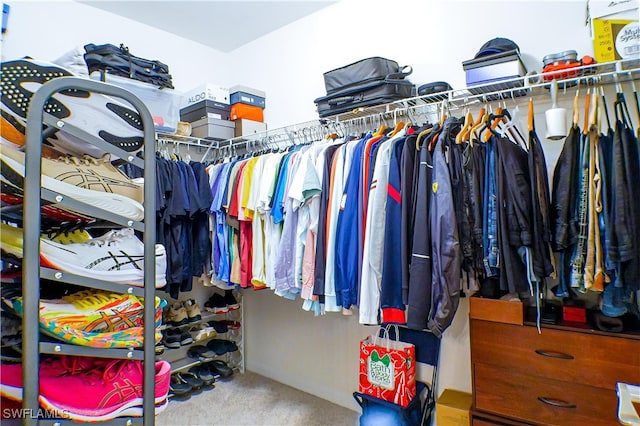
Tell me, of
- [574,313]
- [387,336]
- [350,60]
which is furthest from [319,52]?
[574,313]

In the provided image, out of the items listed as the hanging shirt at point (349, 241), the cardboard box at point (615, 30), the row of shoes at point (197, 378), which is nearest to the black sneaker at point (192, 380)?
the row of shoes at point (197, 378)

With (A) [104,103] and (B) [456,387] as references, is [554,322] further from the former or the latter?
(A) [104,103]

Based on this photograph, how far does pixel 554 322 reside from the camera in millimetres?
1460

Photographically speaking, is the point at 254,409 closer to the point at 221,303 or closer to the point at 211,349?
the point at 211,349

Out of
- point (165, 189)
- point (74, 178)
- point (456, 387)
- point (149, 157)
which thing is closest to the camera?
point (74, 178)

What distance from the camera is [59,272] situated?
2.58 feet

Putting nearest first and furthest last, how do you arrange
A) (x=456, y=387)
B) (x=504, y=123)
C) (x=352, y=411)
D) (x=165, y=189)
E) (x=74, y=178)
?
1. (x=74, y=178)
2. (x=504, y=123)
3. (x=456, y=387)
4. (x=165, y=189)
5. (x=352, y=411)

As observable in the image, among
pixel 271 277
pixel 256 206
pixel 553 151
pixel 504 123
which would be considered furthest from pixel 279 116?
pixel 553 151

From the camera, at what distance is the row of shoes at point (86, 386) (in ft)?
2.53

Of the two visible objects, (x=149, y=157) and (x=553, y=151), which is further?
(x=553, y=151)

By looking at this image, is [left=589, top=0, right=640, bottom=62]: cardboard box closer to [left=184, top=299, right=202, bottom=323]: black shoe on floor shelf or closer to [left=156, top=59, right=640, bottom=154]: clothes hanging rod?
[left=156, top=59, right=640, bottom=154]: clothes hanging rod

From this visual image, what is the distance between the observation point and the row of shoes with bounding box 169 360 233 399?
2488 mm

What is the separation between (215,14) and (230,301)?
221cm

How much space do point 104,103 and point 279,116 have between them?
207 cm
